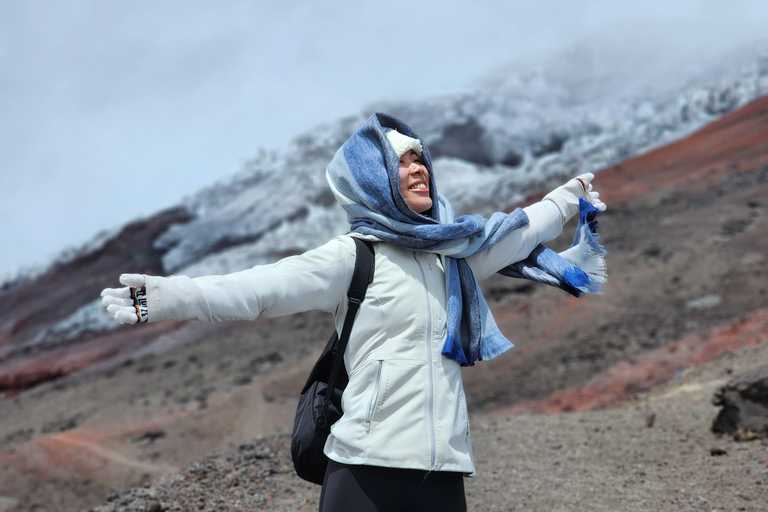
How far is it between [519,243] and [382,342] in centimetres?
64

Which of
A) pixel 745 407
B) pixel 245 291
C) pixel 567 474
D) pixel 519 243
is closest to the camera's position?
pixel 245 291

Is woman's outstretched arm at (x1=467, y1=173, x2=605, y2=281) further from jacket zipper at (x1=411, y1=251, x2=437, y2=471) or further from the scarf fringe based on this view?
jacket zipper at (x1=411, y1=251, x2=437, y2=471)

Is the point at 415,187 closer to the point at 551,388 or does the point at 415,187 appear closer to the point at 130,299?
the point at 130,299

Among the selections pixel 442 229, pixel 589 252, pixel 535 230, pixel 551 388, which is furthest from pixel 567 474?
pixel 551 388

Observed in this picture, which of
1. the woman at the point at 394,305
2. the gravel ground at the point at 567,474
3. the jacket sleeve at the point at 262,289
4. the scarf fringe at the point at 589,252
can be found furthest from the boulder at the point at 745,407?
the jacket sleeve at the point at 262,289

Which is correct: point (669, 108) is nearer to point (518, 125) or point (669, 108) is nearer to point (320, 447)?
point (518, 125)

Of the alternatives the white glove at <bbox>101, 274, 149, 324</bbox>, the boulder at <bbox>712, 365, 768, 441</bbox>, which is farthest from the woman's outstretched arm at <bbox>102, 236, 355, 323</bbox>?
the boulder at <bbox>712, 365, 768, 441</bbox>

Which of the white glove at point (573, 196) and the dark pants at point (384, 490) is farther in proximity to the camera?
the white glove at point (573, 196)

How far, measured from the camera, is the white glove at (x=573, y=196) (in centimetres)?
247

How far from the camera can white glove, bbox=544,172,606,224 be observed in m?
2.47

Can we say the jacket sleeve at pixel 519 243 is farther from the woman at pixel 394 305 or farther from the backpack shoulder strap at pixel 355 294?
the backpack shoulder strap at pixel 355 294

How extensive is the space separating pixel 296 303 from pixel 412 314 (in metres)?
0.36

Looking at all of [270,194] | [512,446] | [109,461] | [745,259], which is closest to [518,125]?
[270,194]

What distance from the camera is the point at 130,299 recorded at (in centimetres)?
175
